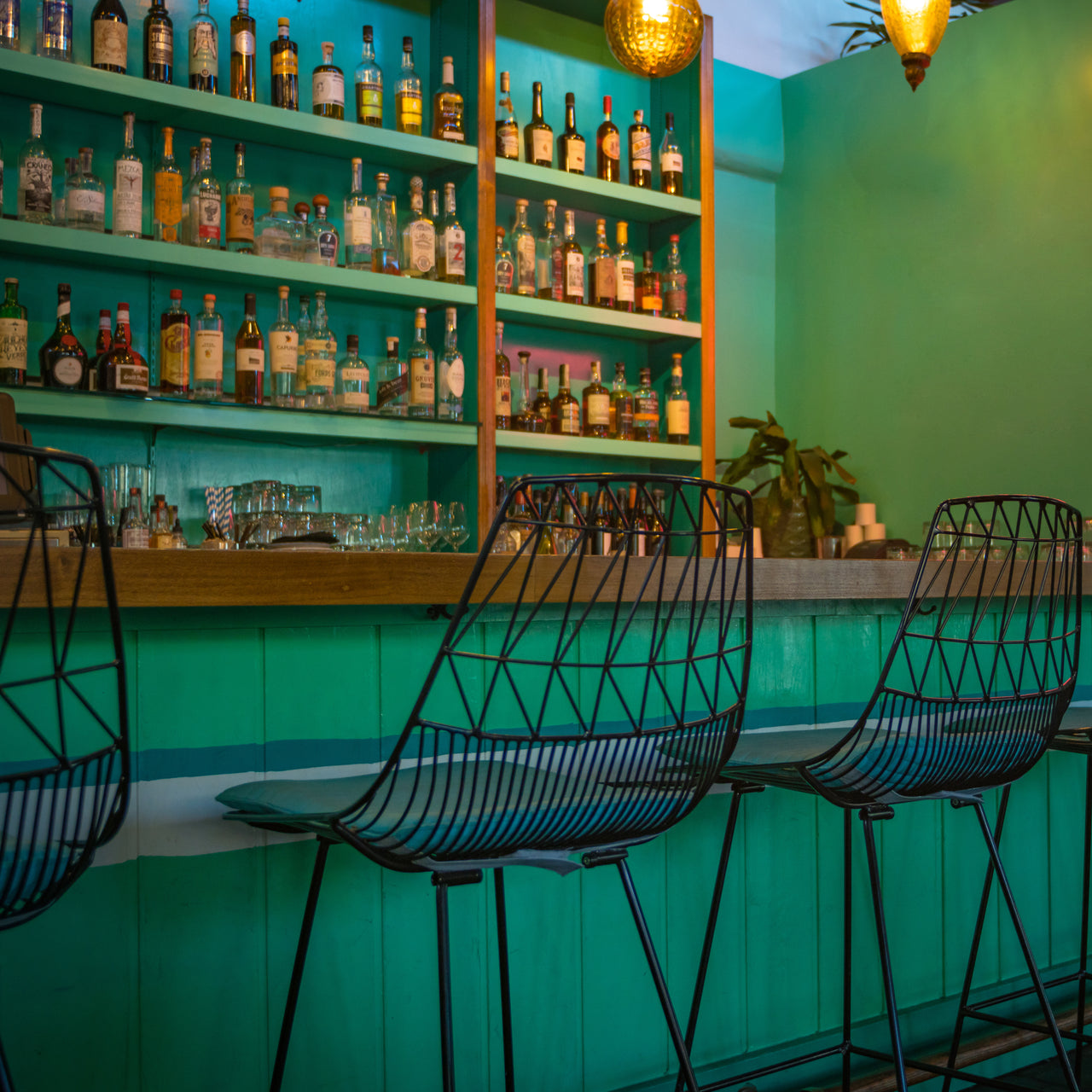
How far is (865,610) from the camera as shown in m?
2.22

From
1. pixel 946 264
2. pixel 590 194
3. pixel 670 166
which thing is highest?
pixel 670 166

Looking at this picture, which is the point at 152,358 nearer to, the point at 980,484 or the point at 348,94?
the point at 348,94

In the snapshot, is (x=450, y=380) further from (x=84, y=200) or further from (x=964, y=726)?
(x=964, y=726)

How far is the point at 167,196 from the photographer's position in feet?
9.91

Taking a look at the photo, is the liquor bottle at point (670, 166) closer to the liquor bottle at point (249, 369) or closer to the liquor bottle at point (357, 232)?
the liquor bottle at point (357, 232)

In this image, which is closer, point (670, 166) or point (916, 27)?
point (916, 27)

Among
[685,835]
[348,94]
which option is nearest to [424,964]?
[685,835]

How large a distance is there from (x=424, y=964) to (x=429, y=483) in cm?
201

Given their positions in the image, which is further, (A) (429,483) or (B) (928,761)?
(A) (429,483)

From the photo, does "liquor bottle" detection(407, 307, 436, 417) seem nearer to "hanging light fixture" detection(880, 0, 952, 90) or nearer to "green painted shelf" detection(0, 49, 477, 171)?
"green painted shelf" detection(0, 49, 477, 171)

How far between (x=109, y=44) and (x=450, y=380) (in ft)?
3.72

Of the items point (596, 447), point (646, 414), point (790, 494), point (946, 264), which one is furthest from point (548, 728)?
point (946, 264)

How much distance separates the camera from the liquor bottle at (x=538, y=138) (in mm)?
3607

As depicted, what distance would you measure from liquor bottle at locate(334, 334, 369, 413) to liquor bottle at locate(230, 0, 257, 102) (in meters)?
0.65
